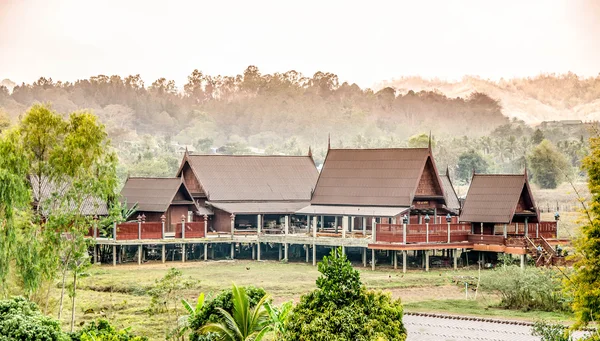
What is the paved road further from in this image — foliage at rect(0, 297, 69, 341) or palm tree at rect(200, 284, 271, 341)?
foliage at rect(0, 297, 69, 341)

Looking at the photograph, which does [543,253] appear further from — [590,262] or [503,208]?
[590,262]

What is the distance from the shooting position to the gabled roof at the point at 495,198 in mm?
42062

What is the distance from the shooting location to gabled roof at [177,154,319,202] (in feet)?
163

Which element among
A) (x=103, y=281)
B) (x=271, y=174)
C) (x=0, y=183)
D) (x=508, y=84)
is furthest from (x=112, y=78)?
(x=0, y=183)

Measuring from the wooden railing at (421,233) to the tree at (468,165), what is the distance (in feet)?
184

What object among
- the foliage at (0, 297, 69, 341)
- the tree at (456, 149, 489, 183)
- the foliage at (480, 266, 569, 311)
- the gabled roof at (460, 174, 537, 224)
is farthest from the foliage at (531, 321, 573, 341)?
the tree at (456, 149, 489, 183)

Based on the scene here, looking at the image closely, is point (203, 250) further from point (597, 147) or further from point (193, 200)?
point (597, 147)

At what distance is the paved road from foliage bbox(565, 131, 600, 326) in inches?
228

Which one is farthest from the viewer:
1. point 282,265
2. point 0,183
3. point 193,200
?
point 193,200

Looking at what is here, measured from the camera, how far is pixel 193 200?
47.6 meters

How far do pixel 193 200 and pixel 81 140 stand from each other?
782 inches

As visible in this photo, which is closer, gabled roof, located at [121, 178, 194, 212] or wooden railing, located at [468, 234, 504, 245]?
wooden railing, located at [468, 234, 504, 245]

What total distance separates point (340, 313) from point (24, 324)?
23.0ft

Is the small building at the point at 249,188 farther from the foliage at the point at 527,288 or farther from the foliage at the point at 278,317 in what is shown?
the foliage at the point at 278,317
